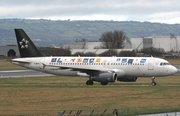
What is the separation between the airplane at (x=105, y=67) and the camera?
6306 centimetres

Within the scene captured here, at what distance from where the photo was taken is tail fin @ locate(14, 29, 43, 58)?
232 feet

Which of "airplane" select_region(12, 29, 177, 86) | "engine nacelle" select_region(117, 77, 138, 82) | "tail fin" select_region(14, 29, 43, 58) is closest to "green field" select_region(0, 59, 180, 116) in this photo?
"airplane" select_region(12, 29, 177, 86)

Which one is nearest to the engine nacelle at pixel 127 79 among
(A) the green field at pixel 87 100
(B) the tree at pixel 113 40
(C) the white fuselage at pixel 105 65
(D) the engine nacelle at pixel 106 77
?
(C) the white fuselage at pixel 105 65

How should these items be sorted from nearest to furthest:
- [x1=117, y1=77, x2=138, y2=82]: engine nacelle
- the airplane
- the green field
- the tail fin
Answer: the green field < the airplane < [x1=117, y1=77, x2=138, y2=82]: engine nacelle < the tail fin

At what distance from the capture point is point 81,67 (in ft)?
218

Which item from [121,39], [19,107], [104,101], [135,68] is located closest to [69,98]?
[104,101]

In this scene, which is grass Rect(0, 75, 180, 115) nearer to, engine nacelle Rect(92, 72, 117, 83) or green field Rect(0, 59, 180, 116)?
green field Rect(0, 59, 180, 116)

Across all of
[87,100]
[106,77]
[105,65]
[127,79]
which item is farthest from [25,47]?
[87,100]

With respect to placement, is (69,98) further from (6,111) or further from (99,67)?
(99,67)

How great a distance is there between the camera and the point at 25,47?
71.0 m

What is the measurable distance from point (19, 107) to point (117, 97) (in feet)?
36.3

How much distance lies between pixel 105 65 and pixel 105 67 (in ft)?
0.85

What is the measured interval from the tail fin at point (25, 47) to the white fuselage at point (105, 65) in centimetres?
128

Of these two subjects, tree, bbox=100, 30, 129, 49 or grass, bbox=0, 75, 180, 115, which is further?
tree, bbox=100, 30, 129, 49
